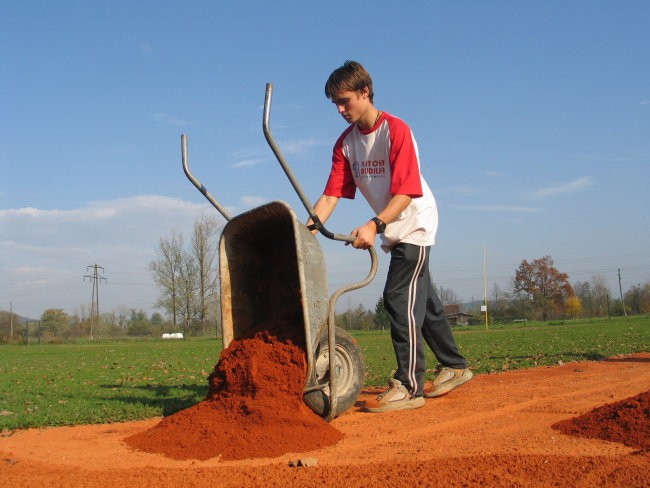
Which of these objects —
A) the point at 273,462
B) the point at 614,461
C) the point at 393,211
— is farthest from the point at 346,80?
the point at 614,461

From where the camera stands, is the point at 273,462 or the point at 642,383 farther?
the point at 642,383

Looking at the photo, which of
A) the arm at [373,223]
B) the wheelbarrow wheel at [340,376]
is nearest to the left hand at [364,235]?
the arm at [373,223]

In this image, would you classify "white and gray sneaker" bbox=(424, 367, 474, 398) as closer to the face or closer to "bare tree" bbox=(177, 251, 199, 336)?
the face

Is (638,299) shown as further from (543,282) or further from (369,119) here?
(369,119)

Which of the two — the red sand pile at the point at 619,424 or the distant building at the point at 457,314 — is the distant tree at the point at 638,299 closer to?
the distant building at the point at 457,314

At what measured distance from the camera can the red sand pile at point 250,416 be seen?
3.16 metres

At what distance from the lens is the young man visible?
4230 mm

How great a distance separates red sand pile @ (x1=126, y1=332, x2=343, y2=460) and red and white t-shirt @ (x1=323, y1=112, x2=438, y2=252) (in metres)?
1.38

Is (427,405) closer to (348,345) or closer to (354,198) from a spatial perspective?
(348,345)

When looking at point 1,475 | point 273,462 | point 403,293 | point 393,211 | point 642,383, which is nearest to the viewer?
point 1,475

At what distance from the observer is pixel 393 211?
4121mm

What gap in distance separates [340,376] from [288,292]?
0.70 m

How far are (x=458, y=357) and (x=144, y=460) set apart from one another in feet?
9.62

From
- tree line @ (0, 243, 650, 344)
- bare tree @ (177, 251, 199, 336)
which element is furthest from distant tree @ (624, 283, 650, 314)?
bare tree @ (177, 251, 199, 336)
